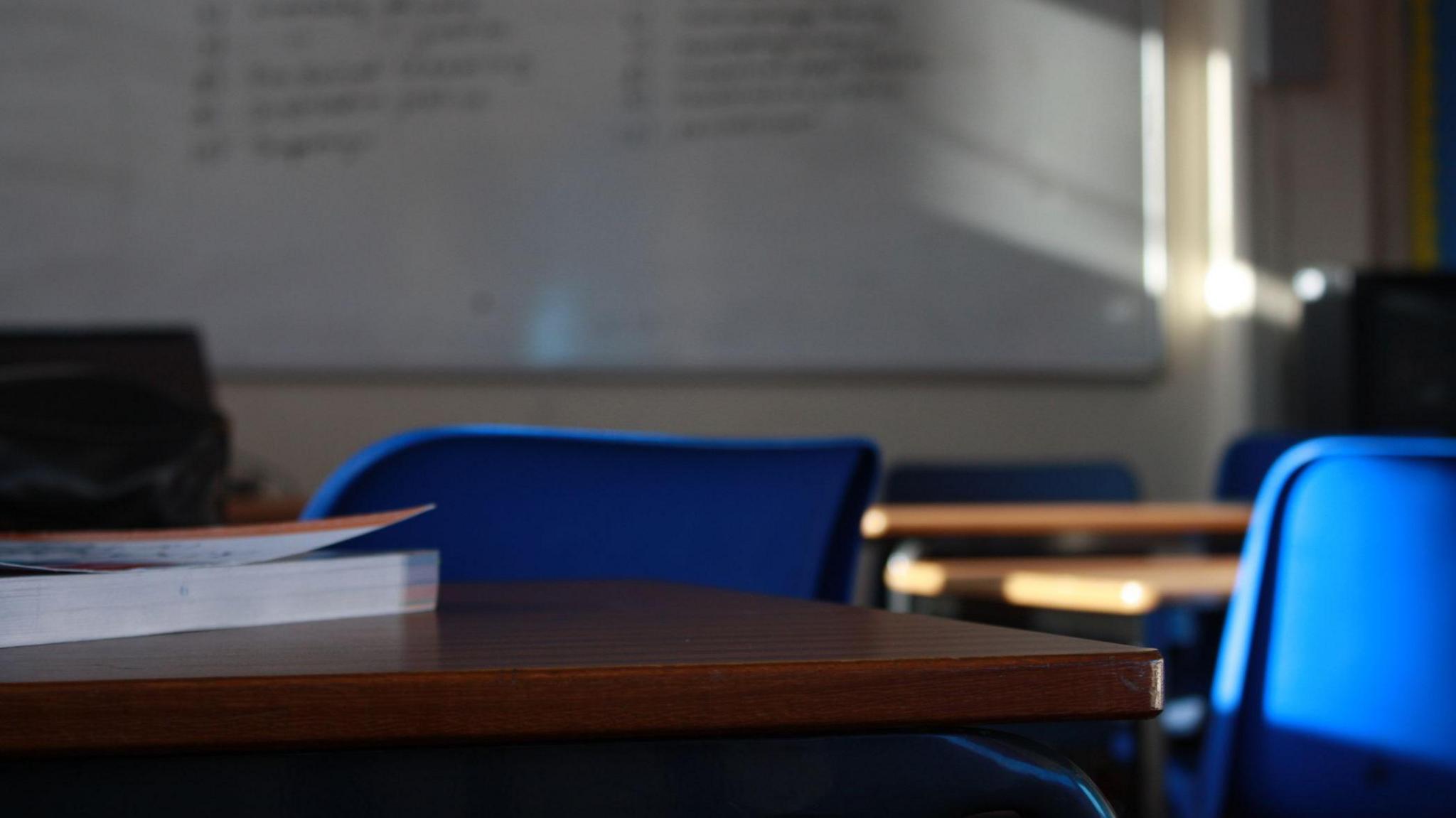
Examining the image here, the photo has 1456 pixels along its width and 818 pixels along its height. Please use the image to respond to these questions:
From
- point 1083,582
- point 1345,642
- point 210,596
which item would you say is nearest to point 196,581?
point 210,596

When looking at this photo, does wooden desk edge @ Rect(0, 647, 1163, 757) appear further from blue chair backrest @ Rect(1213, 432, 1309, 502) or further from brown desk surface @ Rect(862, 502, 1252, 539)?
blue chair backrest @ Rect(1213, 432, 1309, 502)

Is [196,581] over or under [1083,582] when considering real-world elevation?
over

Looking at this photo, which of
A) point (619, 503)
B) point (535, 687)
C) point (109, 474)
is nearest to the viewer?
point (535, 687)

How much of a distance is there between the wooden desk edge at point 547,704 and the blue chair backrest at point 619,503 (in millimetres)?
545

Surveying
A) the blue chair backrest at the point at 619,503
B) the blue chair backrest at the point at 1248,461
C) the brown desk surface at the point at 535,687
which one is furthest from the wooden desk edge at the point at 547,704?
the blue chair backrest at the point at 1248,461

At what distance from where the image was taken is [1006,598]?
1770 millimetres

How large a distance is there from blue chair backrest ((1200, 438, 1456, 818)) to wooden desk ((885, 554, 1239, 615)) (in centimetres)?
43

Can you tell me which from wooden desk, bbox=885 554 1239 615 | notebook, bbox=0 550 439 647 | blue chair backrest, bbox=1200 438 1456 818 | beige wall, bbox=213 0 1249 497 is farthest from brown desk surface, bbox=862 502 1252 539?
notebook, bbox=0 550 439 647

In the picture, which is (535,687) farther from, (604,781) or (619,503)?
(619,503)

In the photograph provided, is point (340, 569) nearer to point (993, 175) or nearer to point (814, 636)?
point (814, 636)

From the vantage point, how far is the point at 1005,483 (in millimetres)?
2875

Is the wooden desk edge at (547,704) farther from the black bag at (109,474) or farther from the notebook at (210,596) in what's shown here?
the black bag at (109,474)

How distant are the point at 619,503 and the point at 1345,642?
23.8 inches

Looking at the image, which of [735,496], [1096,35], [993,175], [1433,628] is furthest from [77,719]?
[1096,35]
